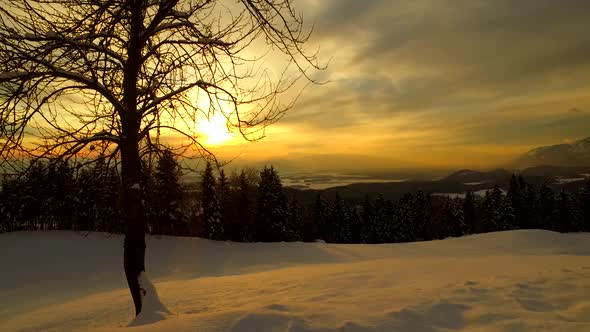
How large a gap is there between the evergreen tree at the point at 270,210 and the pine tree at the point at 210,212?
4.37 m

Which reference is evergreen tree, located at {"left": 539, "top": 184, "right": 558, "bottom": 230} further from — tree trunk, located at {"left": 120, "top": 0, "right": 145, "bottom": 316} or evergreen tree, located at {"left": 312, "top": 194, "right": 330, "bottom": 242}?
tree trunk, located at {"left": 120, "top": 0, "right": 145, "bottom": 316}

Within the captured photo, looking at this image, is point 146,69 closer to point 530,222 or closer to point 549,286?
point 549,286

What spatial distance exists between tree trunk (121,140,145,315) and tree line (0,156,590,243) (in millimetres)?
225

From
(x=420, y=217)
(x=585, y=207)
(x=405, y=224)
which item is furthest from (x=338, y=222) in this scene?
(x=585, y=207)

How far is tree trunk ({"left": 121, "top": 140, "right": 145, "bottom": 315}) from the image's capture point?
5.07 meters

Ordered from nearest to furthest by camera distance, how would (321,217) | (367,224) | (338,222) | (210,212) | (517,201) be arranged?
(210,212)
(338,222)
(321,217)
(517,201)
(367,224)

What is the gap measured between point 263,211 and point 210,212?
5.62 meters

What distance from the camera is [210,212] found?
3428 centimetres

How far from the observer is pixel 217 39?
4.85 metres

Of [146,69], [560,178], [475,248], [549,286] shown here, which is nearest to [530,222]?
[475,248]

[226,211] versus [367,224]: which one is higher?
[226,211]

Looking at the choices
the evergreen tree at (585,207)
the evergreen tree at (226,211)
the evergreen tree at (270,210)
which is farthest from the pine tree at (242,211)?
the evergreen tree at (585,207)

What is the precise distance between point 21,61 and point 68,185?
1823 millimetres

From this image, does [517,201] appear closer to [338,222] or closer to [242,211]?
[338,222]
